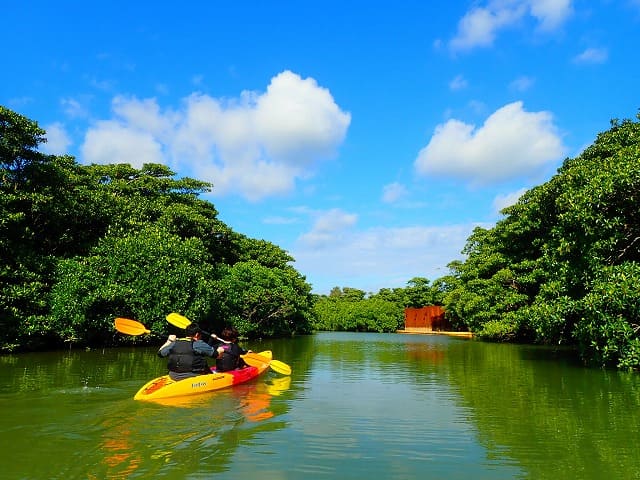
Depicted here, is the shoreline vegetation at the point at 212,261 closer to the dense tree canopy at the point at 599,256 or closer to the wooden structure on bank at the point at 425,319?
the dense tree canopy at the point at 599,256

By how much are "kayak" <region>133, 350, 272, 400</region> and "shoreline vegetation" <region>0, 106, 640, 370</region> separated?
952 cm

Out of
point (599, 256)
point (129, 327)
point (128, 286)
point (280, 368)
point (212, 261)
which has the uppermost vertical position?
point (212, 261)

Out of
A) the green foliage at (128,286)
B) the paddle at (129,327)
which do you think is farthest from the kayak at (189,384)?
the green foliage at (128,286)

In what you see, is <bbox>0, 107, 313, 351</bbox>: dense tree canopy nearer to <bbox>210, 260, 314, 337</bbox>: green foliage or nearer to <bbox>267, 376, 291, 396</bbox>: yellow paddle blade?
<bbox>210, 260, 314, 337</bbox>: green foliage

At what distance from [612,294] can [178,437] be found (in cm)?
1145

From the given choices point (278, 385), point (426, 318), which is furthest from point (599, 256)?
point (426, 318)

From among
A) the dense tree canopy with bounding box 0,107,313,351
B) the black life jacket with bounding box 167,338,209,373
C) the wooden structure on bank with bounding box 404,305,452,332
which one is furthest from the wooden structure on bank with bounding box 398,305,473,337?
the black life jacket with bounding box 167,338,209,373

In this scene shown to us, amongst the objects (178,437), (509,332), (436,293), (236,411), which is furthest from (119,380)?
(436,293)

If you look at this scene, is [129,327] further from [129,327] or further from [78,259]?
[78,259]

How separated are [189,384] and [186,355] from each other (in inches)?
25.2

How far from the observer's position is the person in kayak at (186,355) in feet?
33.7

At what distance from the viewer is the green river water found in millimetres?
5539

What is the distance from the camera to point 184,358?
1027 centimetres

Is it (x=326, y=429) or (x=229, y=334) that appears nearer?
(x=326, y=429)
